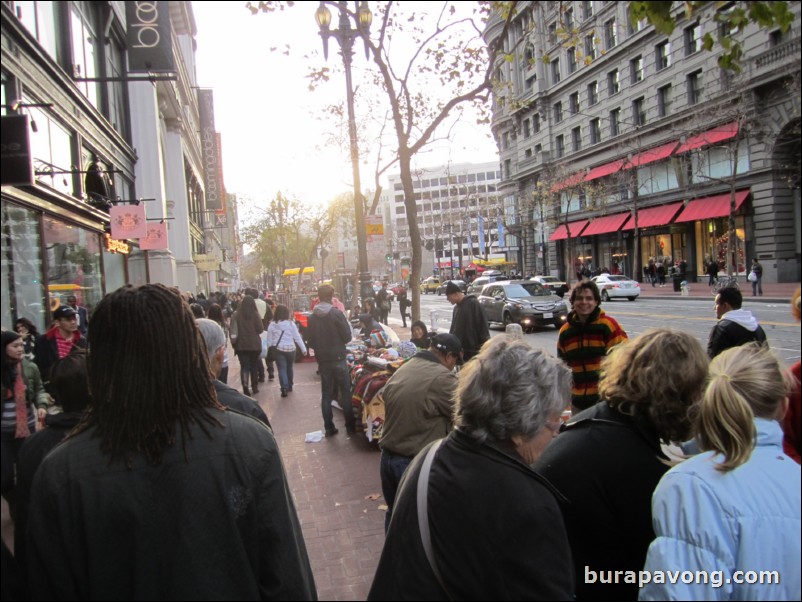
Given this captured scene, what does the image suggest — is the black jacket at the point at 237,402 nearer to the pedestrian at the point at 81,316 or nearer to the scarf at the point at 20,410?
the scarf at the point at 20,410

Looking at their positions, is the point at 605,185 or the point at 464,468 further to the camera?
the point at 605,185

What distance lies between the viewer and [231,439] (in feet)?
5.65

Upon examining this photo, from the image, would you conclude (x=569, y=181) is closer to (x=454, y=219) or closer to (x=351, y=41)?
(x=454, y=219)

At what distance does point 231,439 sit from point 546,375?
1.03m

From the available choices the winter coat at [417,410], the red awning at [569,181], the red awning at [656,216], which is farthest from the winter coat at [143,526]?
the red awning at [569,181]

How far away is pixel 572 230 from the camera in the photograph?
163 feet

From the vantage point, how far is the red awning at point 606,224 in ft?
137

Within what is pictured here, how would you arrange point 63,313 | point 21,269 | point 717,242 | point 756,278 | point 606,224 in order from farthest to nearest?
point 606,224, point 717,242, point 756,278, point 21,269, point 63,313

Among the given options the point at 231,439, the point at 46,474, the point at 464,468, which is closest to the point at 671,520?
the point at 464,468

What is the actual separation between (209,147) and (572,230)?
93.7 feet

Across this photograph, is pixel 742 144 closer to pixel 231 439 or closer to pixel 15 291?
pixel 15 291

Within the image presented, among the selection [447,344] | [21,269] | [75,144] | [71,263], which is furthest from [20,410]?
[75,144]

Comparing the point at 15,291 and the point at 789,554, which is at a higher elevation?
the point at 15,291

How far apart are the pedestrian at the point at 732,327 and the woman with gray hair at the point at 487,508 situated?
13.2ft
